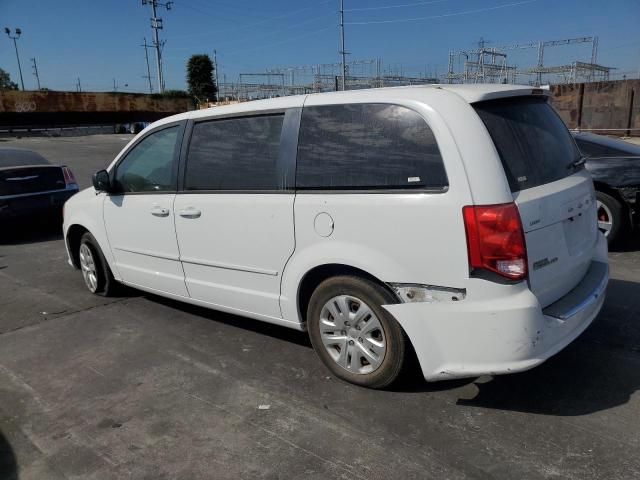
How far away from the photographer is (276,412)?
3182 millimetres

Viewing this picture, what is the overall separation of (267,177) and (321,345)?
1168 mm

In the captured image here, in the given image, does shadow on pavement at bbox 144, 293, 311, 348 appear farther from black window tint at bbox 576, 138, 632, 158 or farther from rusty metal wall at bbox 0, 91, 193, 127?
rusty metal wall at bbox 0, 91, 193, 127

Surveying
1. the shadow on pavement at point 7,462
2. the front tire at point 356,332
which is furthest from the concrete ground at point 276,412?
the front tire at point 356,332

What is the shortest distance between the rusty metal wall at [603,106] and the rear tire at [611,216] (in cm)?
1822

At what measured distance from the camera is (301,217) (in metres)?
3.38

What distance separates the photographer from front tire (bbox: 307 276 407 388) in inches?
123

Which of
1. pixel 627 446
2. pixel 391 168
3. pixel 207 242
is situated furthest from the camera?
pixel 207 242

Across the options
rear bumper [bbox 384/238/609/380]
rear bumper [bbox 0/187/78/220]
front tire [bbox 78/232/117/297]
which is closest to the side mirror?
front tire [bbox 78/232/117/297]

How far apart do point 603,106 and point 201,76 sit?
53.8 m

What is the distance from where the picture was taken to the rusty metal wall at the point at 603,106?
74.5 feet

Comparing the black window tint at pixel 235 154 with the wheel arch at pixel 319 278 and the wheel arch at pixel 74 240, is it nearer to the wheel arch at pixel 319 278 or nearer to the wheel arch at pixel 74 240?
the wheel arch at pixel 319 278

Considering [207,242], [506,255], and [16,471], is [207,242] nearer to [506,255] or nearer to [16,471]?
[16,471]

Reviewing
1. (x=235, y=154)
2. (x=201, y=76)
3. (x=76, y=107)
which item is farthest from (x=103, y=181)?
(x=201, y=76)

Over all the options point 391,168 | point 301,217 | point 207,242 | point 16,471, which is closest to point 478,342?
point 391,168
